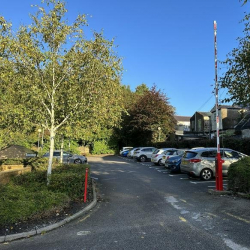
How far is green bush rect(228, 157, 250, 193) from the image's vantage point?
9.43 m

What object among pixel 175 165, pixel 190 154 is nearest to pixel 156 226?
pixel 190 154

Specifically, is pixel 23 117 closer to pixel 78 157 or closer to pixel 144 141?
Answer: pixel 78 157

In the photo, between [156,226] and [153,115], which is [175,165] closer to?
[156,226]

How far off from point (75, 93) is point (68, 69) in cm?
91

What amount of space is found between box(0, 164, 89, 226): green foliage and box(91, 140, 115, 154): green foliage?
3861cm

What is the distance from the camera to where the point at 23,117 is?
983 cm

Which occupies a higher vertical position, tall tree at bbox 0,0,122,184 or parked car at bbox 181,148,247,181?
tall tree at bbox 0,0,122,184

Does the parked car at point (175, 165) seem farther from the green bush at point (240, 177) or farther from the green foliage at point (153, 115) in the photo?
the green foliage at point (153, 115)

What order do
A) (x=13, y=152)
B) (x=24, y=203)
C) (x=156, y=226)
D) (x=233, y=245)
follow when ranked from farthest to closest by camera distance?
(x=13, y=152) < (x=24, y=203) < (x=156, y=226) < (x=233, y=245)

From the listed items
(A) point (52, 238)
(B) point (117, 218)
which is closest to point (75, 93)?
(B) point (117, 218)

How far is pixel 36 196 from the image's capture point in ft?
25.0

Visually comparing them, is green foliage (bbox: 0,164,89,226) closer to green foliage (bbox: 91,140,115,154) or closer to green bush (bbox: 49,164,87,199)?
green bush (bbox: 49,164,87,199)

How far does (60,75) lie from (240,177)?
24.1ft

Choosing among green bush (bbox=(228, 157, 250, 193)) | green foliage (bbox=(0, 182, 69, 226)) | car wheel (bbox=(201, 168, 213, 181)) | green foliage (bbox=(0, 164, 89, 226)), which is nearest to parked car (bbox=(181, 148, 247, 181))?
car wheel (bbox=(201, 168, 213, 181))
